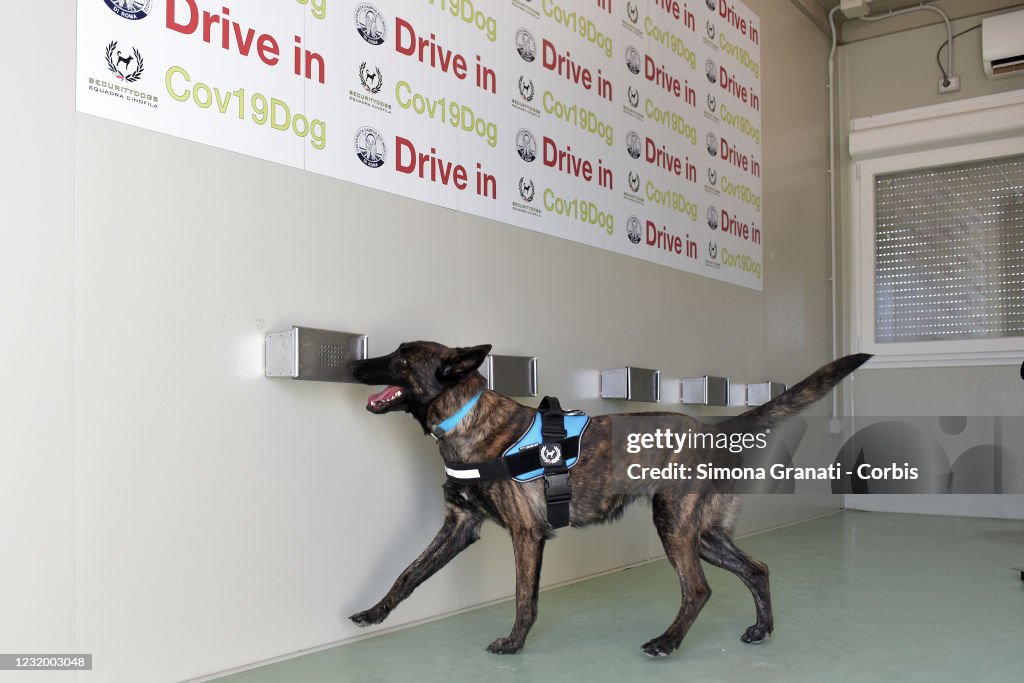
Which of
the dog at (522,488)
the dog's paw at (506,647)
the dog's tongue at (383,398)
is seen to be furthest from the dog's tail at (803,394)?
the dog's tongue at (383,398)

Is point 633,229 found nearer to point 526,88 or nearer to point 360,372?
point 526,88

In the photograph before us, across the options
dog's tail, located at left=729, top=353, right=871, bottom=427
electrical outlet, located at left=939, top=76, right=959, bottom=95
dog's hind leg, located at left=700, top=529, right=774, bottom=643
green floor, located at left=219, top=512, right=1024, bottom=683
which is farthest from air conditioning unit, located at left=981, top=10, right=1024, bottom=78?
dog's hind leg, located at left=700, top=529, right=774, bottom=643

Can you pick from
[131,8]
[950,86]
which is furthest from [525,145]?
[950,86]

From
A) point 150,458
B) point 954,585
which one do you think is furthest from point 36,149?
point 954,585

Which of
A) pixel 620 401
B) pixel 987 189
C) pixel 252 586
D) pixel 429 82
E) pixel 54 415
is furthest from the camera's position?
pixel 987 189

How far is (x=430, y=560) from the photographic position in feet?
9.60

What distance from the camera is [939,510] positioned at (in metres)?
7.12

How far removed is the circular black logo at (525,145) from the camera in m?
3.82

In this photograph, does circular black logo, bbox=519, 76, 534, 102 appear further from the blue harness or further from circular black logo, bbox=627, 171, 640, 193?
the blue harness

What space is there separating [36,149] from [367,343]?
1.15 meters

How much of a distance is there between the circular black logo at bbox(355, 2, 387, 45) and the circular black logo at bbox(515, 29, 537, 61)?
841 millimetres

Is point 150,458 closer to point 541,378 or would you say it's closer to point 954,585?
point 541,378

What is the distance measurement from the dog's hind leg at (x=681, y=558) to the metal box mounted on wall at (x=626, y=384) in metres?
1.34

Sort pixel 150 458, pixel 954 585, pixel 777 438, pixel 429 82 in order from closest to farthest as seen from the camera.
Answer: pixel 150 458 → pixel 429 82 → pixel 954 585 → pixel 777 438
